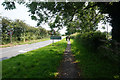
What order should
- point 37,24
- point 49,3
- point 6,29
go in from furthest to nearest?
point 6,29
point 37,24
point 49,3

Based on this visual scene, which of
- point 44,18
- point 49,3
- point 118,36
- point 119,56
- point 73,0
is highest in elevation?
point 73,0

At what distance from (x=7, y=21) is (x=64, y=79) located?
88.0 feet

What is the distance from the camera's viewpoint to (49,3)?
191 inches

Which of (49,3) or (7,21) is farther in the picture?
(7,21)

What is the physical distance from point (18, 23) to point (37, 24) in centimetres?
2693

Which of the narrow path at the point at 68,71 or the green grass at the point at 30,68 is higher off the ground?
the green grass at the point at 30,68

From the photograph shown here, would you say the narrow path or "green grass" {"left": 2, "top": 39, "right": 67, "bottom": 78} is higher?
"green grass" {"left": 2, "top": 39, "right": 67, "bottom": 78}

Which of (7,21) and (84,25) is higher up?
(7,21)

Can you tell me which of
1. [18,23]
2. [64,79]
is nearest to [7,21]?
[18,23]

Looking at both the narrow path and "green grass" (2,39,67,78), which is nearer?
"green grass" (2,39,67,78)

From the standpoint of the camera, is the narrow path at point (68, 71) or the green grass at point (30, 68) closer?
the green grass at point (30, 68)

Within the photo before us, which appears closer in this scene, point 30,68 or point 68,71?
point 68,71

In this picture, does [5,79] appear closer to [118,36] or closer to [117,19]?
[118,36]

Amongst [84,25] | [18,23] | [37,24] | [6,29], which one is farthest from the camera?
[18,23]
